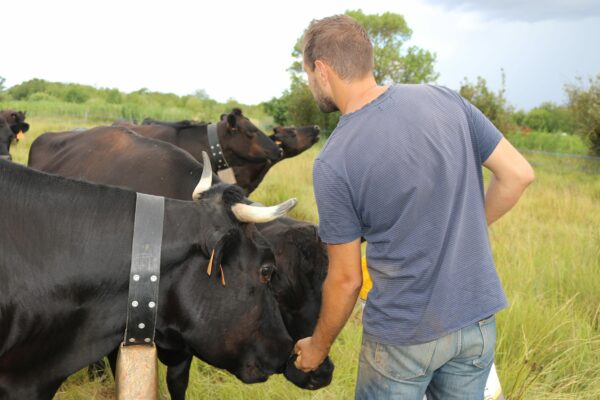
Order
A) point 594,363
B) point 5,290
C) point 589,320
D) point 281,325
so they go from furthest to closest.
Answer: point 589,320 → point 594,363 → point 281,325 → point 5,290

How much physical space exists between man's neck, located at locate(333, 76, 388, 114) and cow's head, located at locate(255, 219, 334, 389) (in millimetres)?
1770

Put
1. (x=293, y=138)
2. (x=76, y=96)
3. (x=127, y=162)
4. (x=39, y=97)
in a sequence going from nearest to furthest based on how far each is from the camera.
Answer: (x=127, y=162) → (x=293, y=138) → (x=39, y=97) → (x=76, y=96)

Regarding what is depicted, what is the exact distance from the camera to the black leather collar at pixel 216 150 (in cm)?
747

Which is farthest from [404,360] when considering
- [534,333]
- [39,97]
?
[39,97]

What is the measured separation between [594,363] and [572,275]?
5.00 ft

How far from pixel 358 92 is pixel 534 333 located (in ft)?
10.0

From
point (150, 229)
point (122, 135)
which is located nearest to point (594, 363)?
point (150, 229)

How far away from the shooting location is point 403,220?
2.28m

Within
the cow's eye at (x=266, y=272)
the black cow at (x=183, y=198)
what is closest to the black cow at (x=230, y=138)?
the black cow at (x=183, y=198)

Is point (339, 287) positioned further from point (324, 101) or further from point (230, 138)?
point (230, 138)

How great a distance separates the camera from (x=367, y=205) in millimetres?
2287

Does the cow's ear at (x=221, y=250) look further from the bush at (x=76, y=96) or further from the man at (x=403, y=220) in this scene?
the bush at (x=76, y=96)

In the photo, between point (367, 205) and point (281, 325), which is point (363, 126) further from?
point (281, 325)

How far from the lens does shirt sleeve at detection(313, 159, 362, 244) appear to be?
7.50 ft
